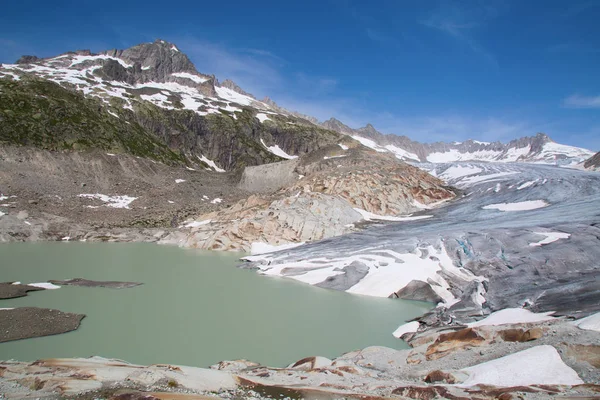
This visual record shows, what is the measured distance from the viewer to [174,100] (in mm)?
119250

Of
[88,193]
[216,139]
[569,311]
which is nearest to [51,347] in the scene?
[569,311]

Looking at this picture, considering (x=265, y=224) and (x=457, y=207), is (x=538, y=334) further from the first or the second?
(x=457, y=207)

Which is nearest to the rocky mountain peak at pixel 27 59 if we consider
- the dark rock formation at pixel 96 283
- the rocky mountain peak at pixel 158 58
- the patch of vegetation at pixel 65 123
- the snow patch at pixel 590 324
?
the rocky mountain peak at pixel 158 58

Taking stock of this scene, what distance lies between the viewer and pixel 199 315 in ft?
51.5

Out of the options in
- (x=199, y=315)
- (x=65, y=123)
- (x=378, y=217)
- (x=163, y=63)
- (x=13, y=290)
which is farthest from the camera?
(x=163, y=63)

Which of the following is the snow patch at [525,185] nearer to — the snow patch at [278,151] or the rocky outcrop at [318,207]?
the rocky outcrop at [318,207]

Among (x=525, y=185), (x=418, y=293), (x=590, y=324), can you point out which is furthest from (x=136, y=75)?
(x=590, y=324)

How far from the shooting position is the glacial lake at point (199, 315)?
38.4 ft

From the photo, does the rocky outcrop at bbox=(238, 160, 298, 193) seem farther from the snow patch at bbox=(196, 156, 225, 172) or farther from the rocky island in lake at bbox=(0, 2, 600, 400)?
the snow patch at bbox=(196, 156, 225, 172)

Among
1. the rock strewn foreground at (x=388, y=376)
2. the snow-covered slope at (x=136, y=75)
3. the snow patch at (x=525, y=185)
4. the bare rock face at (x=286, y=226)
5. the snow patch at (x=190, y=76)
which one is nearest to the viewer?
the rock strewn foreground at (x=388, y=376)

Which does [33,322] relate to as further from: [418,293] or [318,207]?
[318,207]

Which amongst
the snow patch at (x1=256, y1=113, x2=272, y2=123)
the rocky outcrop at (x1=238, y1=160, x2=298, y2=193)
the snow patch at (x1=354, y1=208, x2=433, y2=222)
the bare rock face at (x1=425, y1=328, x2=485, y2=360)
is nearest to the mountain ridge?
the snow patch at (x1=256, y1=113, x2=272, y2=123)

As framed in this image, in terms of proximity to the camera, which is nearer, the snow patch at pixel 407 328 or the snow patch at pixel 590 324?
the snow patch at pixel 590 324

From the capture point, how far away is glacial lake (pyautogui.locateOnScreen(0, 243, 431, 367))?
38.4 feet
